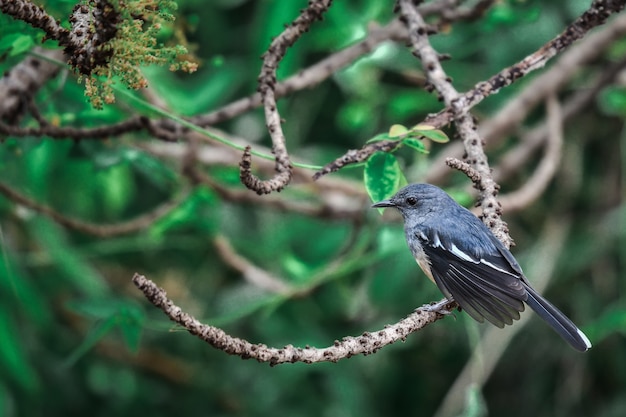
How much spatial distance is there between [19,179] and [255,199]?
40.3 inches

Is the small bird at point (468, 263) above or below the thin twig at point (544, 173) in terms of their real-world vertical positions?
below

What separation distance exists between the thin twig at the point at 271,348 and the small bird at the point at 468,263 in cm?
28

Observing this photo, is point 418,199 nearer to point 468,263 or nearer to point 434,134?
point 468,263

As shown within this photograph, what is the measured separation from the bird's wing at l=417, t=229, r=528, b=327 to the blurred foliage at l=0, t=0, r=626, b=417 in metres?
0.81

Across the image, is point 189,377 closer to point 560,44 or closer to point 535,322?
point 535,322

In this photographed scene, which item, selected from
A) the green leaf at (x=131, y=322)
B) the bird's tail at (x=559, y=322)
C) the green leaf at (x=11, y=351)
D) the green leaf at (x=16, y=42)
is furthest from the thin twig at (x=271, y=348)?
the green leaf at (x=11, y=351)

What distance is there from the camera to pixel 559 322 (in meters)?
2.04

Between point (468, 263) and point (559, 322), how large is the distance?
10.2 inches

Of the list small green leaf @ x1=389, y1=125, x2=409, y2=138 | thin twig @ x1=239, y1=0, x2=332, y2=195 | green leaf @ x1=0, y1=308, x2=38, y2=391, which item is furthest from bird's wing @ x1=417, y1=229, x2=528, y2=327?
green leaf @ x1=0, y1=308, x2=38, y2=391

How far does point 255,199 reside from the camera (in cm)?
327

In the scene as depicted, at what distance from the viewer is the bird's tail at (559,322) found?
1.97 metres

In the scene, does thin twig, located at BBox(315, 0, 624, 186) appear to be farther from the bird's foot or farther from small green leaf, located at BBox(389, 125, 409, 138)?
the bird's foot

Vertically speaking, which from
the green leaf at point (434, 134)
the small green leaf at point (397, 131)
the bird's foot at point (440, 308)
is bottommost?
the bird's foot at point (440, 308)

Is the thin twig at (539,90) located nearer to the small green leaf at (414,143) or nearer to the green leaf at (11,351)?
the small green leaf at (414,143)
